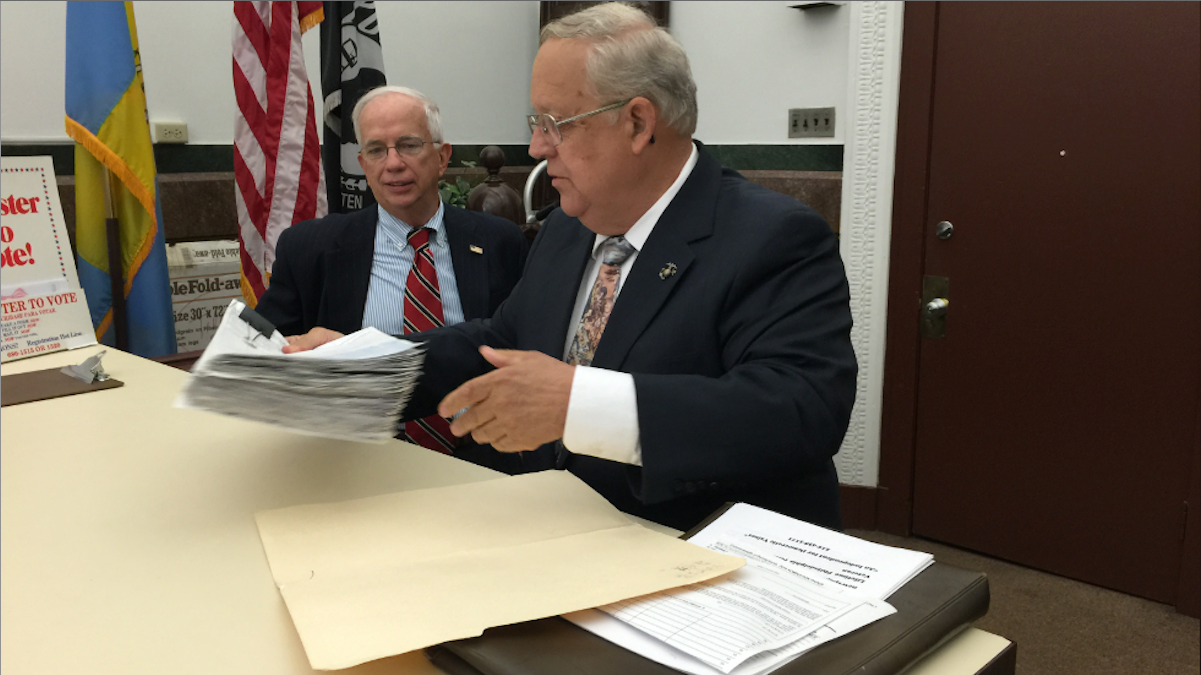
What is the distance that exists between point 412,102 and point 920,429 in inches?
76.7

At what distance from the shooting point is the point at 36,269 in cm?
200

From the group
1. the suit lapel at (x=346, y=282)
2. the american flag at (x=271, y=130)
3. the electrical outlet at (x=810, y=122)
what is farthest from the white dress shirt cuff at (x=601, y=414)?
the electrical outlet at (x=810, y=122)

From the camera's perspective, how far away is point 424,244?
7.59 feet

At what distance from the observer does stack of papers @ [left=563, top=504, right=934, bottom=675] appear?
678 millimetres

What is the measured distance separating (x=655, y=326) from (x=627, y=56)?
0.40m

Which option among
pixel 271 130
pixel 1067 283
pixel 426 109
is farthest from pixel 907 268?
pixel 271 130

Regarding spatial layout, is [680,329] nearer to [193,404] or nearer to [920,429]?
[193,404]

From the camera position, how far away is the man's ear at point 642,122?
1.36m

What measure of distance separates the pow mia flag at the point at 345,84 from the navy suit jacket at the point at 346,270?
493 millimetres

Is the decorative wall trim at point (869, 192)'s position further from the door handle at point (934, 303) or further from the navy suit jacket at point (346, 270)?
the navy suit jacket at point (346, 270)

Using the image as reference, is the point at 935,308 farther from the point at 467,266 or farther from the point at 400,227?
the point at 400,227

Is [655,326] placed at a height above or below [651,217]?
below

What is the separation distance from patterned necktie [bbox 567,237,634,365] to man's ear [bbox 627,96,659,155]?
0.50 feet

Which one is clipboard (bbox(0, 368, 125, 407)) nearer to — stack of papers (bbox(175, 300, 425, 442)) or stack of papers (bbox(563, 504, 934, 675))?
stack of papers (bbox(175, 300, 425, 442))
